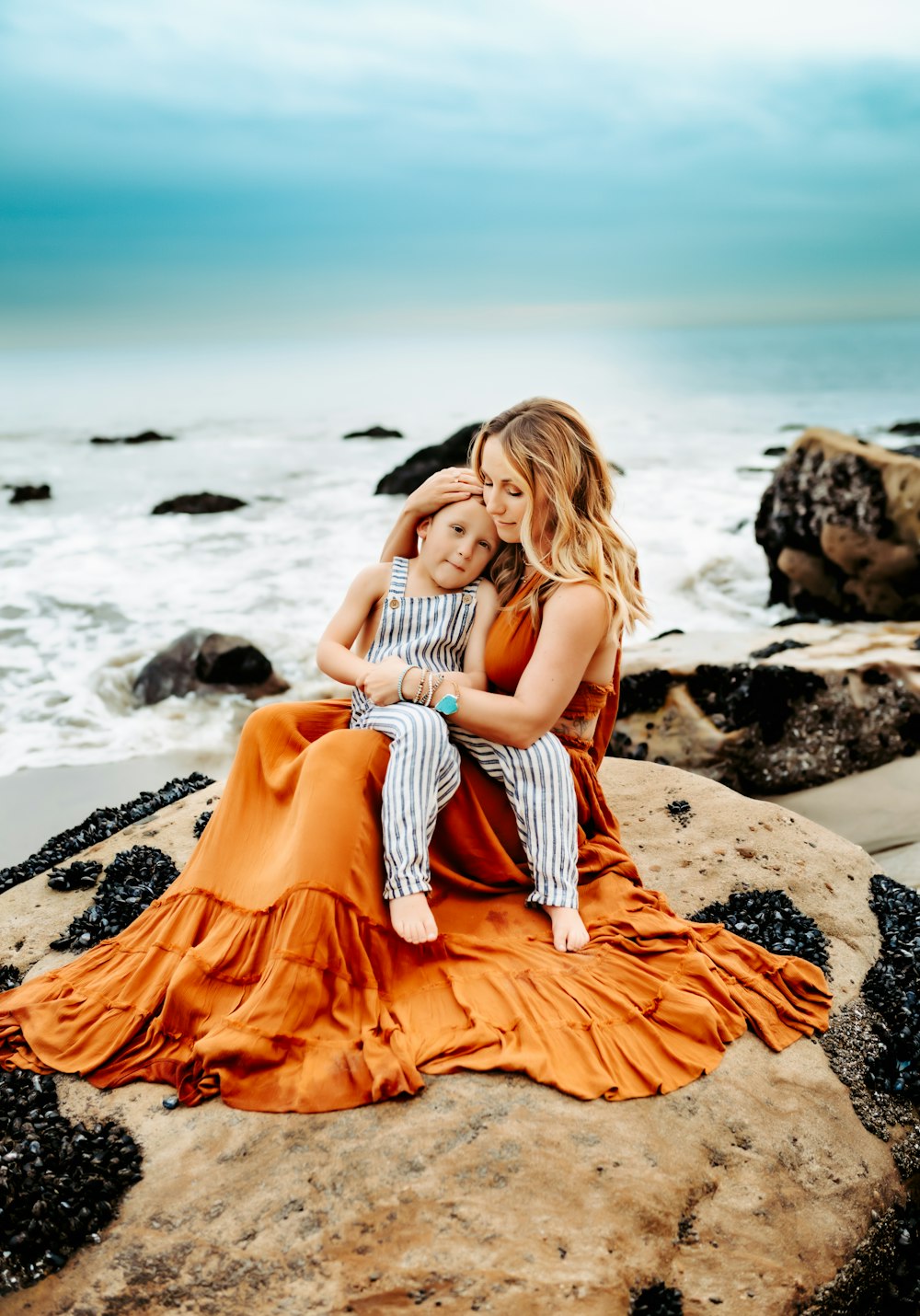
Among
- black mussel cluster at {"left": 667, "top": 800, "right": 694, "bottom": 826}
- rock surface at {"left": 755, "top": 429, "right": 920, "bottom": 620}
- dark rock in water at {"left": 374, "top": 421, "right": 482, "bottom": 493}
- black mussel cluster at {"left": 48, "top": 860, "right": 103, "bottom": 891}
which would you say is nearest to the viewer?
black mussel cluster at {"left": 48, "top": 860, "right": 103, "bottom": 891}

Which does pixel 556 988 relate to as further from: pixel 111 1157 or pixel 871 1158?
pixel 111 1157

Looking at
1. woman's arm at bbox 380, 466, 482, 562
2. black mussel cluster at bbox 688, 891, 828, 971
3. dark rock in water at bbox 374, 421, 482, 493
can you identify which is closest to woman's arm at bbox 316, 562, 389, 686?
woman's arm at bbox 380, 466, 482, 562

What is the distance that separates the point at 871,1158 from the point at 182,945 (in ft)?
8.82

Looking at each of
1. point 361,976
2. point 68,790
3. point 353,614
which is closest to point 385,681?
point 353,614

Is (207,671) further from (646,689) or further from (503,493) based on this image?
(503,493)

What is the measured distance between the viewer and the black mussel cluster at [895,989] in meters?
4.04

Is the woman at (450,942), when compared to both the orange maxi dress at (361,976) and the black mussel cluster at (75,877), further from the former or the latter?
the black mussel cluster at (75,877)

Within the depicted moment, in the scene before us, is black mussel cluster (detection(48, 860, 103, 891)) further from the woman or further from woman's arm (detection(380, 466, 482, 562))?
woman's arm (detection(380, 466, 482, 562))

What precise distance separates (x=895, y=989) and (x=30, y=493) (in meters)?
24.2

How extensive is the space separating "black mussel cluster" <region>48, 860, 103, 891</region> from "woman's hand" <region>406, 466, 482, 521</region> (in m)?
2.66

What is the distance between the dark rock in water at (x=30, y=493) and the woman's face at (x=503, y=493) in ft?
74.9

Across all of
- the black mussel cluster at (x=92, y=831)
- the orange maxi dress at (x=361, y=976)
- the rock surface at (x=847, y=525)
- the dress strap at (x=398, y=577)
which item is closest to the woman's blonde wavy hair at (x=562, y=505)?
the orange maxi dress at (x=361, y=976)

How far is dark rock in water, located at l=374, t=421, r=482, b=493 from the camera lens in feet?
67.9

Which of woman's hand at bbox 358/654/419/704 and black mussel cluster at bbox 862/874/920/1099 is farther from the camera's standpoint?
woman's hand at bbox 358/654/419/704
